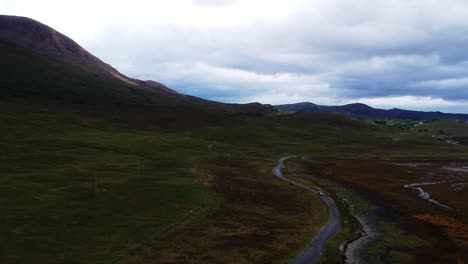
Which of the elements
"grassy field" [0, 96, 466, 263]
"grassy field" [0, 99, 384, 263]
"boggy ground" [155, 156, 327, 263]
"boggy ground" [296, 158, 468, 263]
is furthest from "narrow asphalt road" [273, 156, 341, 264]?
"boggy ground" [296, 158, 468, 263]

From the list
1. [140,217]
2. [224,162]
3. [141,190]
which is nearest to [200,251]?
[140,217]

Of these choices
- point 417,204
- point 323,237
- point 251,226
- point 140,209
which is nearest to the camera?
point 323,237

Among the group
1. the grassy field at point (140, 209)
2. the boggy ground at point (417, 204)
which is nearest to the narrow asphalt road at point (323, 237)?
the grassy field at point (140, 209)

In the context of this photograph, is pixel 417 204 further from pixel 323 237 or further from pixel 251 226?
pixel 251 226

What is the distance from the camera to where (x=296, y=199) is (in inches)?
2852

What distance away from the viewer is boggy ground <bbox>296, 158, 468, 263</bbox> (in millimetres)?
45938

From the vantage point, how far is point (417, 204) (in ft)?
235

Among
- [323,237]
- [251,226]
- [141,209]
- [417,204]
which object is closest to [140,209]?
[141,209]

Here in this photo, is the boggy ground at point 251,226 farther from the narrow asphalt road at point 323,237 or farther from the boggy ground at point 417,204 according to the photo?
the boggy ground at point 417,204

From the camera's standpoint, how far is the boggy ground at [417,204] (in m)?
45.9

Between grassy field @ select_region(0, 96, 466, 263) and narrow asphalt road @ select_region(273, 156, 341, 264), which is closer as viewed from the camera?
grassy field @ select_region(0, 96, 466, 263)

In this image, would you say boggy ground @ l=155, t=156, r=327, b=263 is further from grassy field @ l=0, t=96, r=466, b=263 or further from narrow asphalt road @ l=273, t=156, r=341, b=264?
narrow asphalt road @ l=273, t=156, r=341, b=264

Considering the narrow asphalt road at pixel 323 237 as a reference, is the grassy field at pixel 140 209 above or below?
above

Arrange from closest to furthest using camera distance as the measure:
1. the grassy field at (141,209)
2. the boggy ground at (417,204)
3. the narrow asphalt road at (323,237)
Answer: the grassy field at (141,209), the narrow asphalt road at (323,237), the boggy ground at (417,204)
